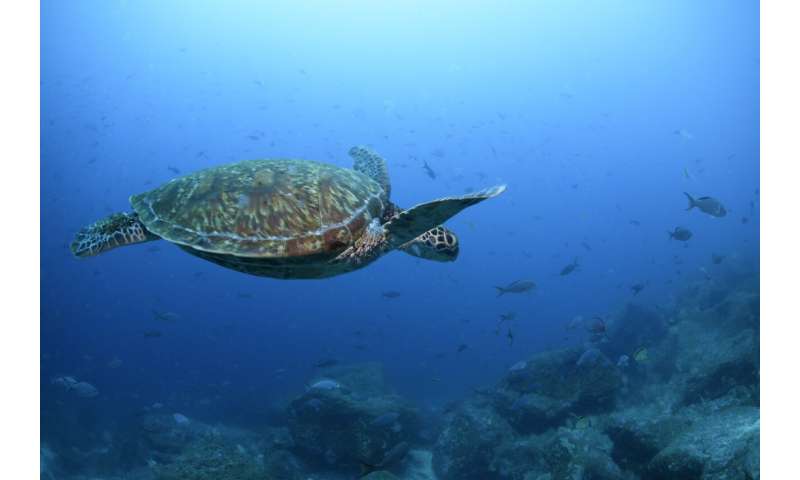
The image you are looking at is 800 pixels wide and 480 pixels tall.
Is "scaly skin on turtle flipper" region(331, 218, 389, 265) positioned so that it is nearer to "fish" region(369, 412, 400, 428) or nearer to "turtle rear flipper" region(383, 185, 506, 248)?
"turtle rear flipper" region(383, 185, 506, 248)

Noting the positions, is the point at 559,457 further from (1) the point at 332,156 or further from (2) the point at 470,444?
(1) the point at 332,156

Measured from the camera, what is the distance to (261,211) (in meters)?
4.32

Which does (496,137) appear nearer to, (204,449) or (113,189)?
(113,189)

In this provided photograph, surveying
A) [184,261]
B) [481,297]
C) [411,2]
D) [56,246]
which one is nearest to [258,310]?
[184,261]

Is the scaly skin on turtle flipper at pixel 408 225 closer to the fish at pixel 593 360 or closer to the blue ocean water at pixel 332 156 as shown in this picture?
the fish at pixel 593 360

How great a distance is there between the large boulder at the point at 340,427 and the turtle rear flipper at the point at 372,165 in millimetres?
5307

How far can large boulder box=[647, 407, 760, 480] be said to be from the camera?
504 cm

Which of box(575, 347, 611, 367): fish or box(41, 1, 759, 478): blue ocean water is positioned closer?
box(575, 347, 611, 367): fish

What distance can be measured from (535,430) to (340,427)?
4.47 meters

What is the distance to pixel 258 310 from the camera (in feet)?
182

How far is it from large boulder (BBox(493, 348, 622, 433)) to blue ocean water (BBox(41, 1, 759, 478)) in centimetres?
969

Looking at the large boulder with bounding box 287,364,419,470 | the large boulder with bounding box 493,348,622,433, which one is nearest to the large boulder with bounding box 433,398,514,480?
the large boulder with bounding box 493,348,622,433

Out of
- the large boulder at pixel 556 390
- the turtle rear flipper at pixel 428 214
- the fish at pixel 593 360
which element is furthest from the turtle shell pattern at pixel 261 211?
the fish at pixel 593 360

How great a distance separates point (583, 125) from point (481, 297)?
124ft
